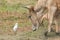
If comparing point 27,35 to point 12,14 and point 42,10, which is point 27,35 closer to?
point 42,10

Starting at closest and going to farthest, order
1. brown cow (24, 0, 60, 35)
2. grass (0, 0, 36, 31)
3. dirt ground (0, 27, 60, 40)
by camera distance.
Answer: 1. dirt ground (0, 27, 60, 40)
2. brown cow (24, 0, 60, 35)
3. grass (0, 0, 36, 31)

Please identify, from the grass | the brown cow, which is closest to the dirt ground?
the brown cow

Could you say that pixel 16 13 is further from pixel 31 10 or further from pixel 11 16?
pixel 31 10

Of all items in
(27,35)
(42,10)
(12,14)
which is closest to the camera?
(27,35)

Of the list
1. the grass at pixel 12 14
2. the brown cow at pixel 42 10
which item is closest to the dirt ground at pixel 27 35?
the brown cow at pixel 42 10

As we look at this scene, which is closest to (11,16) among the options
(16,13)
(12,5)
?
(16,13)

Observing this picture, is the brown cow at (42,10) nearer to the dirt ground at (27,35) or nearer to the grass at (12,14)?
the dirt ground at (27,35)

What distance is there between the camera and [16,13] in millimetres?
9945

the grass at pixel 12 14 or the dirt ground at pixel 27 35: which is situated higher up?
the grass at pixel 12 14

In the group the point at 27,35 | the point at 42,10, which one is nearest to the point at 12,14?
the point at 42,10

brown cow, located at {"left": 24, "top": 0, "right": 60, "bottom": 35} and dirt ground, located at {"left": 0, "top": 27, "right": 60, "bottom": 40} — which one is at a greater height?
brown cow, located at {"left": 24, "top": 0, "right": 60, "bottom": 35}

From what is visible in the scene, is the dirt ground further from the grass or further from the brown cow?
the grass

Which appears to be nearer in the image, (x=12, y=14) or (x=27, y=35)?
(x=27, y=35)

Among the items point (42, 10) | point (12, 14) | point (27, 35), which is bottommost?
point (27, 35)
